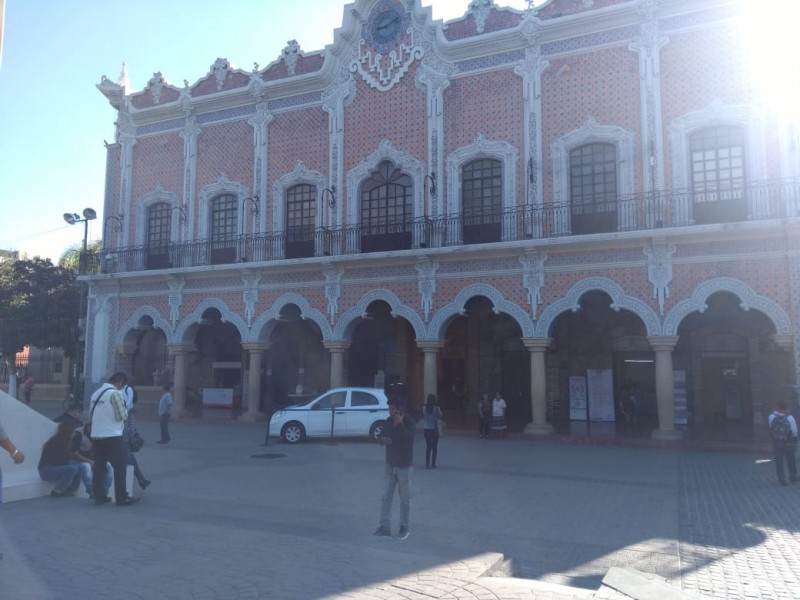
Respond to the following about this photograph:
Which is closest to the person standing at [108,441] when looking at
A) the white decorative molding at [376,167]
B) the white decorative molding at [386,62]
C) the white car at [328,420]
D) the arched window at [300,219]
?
the white car at [328,420]

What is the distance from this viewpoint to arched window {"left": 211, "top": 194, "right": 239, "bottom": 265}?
2341cm

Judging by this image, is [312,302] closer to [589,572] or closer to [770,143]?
[770,143]

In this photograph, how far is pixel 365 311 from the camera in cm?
2070

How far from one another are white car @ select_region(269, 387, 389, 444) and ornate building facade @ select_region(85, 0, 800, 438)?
2.74 metres

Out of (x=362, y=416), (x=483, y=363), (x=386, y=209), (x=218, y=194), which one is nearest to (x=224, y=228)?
(x=218, y=194)

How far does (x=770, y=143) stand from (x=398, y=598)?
15904 millimetres

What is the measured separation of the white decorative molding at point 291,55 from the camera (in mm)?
23062

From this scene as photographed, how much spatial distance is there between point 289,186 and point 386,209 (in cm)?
373

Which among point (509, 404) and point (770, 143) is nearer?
point (770, 143)

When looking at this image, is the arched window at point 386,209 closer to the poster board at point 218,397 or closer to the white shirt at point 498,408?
the white shirt at point 498,408

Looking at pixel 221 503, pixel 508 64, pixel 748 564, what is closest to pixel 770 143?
pixel 508 64

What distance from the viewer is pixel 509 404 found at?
2355 cm

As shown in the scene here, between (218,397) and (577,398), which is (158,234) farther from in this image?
(577,398)

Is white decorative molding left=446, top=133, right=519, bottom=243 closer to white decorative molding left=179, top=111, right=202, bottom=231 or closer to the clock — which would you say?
the clock
